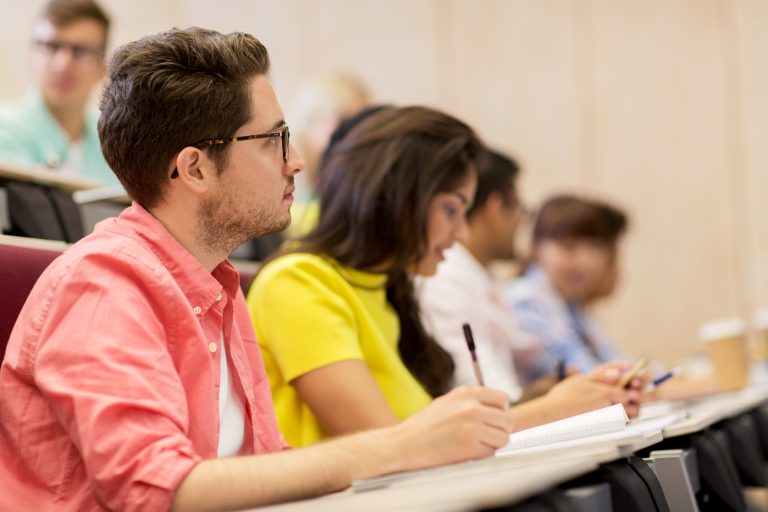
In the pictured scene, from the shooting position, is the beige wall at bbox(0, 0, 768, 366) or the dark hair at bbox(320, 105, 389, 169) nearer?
the dark hair at bbox(320, 105, 389, 169)

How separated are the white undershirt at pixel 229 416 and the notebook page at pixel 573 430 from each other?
1.06ft

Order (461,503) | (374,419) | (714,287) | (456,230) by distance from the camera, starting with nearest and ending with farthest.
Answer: (461,503), (374,419), (456,230), (714,287)

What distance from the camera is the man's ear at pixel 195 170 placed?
1199 mm

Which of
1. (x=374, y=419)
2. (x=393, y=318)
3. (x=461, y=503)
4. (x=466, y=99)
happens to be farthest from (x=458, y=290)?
(x=466, y=99)

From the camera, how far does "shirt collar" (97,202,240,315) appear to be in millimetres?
1178

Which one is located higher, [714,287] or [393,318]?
[393,318]

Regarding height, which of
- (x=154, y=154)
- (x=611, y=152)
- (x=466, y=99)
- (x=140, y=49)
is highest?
(x=140, y=49)

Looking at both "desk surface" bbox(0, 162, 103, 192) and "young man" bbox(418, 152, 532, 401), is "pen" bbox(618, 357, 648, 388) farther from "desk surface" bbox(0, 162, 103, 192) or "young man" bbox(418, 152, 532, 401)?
"desk surface" bbox(0, 162, 103, 192)

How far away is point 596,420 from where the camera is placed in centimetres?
128

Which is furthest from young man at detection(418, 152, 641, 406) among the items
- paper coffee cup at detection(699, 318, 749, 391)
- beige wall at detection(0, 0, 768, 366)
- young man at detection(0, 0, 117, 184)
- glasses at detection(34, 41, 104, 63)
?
beige wall at detection(0, 0, 768, 366)

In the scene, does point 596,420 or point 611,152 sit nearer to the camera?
point 596,420

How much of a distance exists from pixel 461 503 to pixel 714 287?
4.96 meters

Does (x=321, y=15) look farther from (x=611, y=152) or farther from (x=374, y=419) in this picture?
(x=374, y=419)

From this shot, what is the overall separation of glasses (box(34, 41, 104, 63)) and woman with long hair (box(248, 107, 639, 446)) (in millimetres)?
1206
